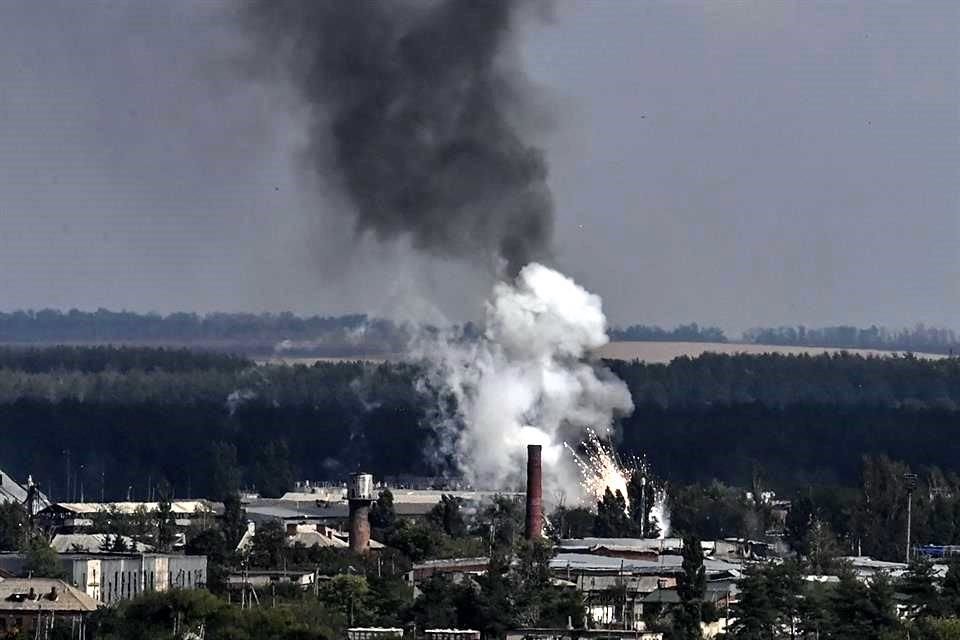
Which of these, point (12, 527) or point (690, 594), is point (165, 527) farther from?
point (690, 594)

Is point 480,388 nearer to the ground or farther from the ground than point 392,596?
farther from the ground

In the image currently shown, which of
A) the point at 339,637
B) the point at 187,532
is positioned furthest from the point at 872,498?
the point at 339,637

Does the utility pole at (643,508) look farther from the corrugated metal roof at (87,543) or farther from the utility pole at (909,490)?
the corrugated metal roof at (87,543)

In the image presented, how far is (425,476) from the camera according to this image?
19988 centimetres

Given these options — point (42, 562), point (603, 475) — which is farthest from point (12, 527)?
point (603, 475)

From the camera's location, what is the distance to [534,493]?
144 metres

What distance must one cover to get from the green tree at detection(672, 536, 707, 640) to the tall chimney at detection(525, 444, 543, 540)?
59.7 ft

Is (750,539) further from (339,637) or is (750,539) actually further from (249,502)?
(339,637)

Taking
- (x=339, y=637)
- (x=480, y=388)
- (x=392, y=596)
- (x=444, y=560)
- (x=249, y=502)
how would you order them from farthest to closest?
(x=249, y=502) → (x=480, y=388) → (x=444, y=560) → (x=392, y=596) → (x=339, y=637)

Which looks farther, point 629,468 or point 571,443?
point 629,468

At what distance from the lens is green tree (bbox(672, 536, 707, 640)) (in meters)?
116

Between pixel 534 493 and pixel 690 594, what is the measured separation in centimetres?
2479

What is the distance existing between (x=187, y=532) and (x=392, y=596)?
3733 centimetres

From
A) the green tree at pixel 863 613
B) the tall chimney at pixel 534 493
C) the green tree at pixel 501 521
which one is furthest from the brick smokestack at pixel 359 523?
the green tree at pixel 863 613
